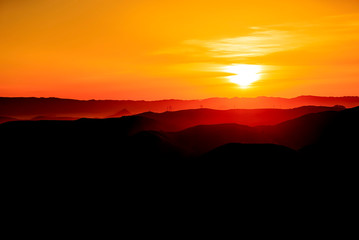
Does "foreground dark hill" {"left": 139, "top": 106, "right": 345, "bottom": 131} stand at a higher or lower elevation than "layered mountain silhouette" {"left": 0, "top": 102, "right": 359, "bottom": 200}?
higher

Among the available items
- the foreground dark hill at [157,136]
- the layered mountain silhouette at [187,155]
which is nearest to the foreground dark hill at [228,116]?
the layered mountain silhouette at [187,155]

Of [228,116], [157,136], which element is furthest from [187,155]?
[228,116]

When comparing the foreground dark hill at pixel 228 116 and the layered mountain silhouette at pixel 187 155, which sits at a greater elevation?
the foreground dark hill at pixel 228 116

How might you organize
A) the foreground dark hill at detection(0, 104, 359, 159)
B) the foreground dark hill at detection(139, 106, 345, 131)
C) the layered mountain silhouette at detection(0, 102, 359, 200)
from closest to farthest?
the layered mountain silhouette at detection(0, 102, 359, 200)
the foreground dark hill at detection(0, 104, 359, 159)
the foreground dark hill at detection(139, 106, 345, 131)

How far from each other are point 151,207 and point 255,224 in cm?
984

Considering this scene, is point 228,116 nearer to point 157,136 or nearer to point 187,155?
point 157,136

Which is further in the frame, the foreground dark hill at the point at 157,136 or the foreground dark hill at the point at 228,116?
the foreground dark hill at the point at 228,116

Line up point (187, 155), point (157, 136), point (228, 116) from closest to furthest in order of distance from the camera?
point (187, 155) → point (157, 136) → point (228, 116)

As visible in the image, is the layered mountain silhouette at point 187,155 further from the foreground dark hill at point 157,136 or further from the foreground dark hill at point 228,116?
the foreground dark hill at point 228,116

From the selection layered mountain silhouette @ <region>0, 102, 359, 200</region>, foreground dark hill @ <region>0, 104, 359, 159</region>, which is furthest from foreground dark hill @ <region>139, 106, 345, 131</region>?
foreground dark hill @ <region>0, 104, 359, 159</region>

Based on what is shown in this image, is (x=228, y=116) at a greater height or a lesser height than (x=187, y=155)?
greater

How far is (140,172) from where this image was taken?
1642 inches

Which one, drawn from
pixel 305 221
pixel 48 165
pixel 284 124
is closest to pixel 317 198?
pixel 305 221

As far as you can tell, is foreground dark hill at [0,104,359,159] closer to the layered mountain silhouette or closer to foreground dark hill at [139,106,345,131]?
the layered mountain silhouette
